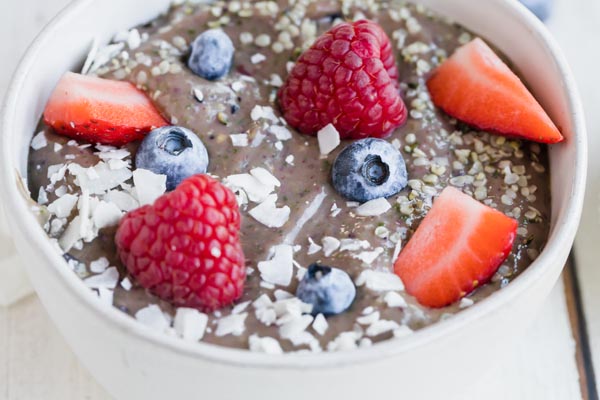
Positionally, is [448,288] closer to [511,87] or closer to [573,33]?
[511,87]

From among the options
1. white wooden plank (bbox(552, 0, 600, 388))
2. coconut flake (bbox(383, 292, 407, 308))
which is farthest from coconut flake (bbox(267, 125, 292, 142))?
white wooden plank (bbox(552, 0, 600, 388))

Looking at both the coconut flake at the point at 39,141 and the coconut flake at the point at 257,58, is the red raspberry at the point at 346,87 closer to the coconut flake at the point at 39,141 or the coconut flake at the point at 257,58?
the coconut flake at the point at 257,58

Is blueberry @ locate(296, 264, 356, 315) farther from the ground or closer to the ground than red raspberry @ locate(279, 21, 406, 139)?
closer to the ground

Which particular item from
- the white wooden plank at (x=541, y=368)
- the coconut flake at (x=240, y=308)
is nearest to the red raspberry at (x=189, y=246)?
the coconut flake at (x=240, y=308)

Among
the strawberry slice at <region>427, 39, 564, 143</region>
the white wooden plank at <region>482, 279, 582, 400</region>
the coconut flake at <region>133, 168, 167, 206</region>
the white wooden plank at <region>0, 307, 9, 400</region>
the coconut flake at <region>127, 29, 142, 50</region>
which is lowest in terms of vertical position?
the white wooden plank at <region>0, 307, 9, 400</region>

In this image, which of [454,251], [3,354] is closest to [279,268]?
[454,251]

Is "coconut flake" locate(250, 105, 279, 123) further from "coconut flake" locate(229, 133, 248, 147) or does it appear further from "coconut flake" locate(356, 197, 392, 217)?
"coconut flake" locate(356, 197, 392, 217)

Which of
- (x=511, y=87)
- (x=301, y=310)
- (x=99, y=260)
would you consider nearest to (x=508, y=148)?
(x=511, y=87)

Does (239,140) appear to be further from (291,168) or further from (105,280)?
(105,280)
